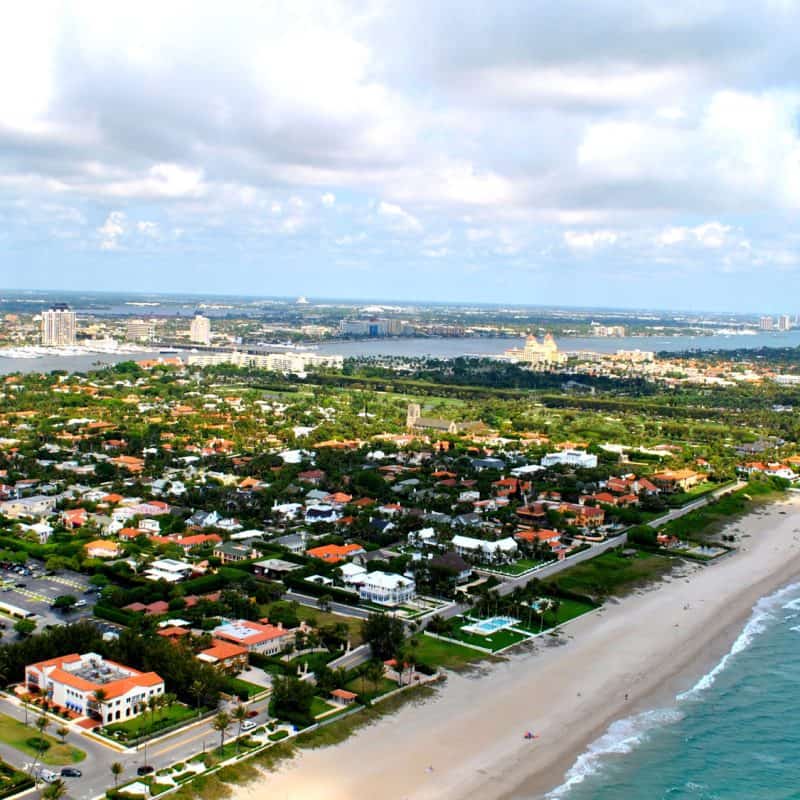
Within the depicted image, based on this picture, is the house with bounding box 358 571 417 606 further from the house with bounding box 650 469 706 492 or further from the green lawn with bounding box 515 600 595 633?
the house with bounding box 650 469 706 492

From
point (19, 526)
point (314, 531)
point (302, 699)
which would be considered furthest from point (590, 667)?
point (19, 526)

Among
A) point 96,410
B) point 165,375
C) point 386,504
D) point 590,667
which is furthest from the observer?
point 165,375

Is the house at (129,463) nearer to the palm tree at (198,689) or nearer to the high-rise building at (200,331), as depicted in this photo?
the palm tree at (198,689)

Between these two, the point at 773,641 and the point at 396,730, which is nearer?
the point at 396,730

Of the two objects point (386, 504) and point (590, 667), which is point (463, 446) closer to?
point (386, 504)

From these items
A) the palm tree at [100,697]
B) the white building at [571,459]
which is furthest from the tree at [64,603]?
the white building at [571,459]

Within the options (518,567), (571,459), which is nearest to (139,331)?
(571,459)
